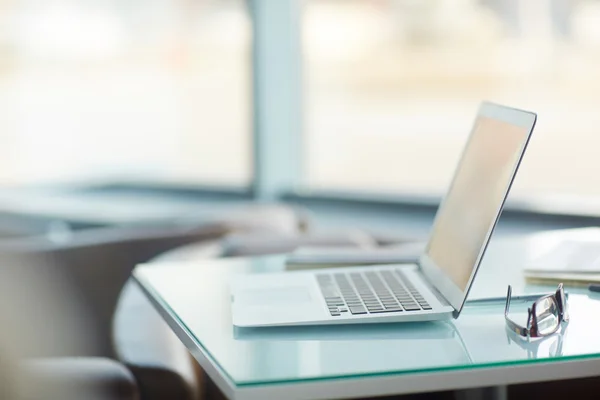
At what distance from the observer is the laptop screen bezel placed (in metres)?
1.24

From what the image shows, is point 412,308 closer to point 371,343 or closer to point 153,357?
point 371,343

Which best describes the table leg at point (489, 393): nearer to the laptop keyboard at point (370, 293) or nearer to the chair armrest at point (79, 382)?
the laptop keyboard at point (370, 293)

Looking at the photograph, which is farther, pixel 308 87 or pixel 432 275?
pixel 308 87

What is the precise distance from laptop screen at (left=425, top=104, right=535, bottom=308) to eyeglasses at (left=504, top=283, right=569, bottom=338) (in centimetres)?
9

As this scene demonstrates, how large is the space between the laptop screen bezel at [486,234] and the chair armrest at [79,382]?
538 mm

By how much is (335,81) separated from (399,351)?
93.7 inches

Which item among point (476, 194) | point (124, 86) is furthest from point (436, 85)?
point (476, 194)

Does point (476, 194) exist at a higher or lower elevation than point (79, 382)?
higher

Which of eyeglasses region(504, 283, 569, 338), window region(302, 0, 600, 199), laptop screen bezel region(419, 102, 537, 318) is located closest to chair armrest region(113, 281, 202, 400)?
laptop screen bezel region(419, 102, 537, 318)

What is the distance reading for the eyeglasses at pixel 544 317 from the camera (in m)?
1.19

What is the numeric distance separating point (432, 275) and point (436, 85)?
1.78 m

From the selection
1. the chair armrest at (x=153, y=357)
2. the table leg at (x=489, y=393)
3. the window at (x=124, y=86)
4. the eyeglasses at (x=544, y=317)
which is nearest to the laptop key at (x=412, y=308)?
the eyeglasses at (x=544, y=317)

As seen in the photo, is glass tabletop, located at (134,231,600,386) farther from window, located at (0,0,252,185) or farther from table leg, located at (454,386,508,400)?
window, located at (0,0,252,185)

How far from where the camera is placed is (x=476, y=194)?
140 centimetres
